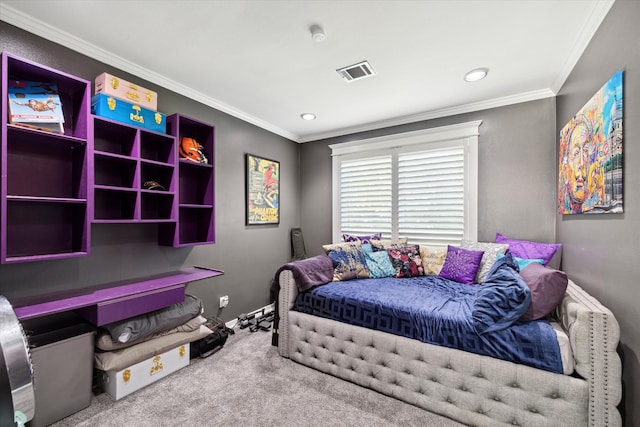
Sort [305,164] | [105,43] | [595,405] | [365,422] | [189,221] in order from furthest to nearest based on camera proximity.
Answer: [305,164]
[189,221]
[105,43]
[365,422]
[595,405]

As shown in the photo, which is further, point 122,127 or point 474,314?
point 122,127

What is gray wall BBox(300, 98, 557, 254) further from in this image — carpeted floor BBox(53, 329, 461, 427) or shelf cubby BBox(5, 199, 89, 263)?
shelf cubby BBox(5, 199, 89, 263)

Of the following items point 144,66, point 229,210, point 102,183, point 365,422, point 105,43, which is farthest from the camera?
point 229,210

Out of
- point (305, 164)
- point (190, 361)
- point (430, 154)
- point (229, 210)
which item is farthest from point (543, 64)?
point (190, 361)

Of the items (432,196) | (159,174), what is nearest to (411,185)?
(432,196)

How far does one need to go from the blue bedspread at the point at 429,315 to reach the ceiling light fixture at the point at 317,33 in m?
1.95

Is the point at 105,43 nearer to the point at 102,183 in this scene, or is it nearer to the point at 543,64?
the point at 102,183

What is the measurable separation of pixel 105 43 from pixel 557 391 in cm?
365

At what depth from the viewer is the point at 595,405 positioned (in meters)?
1.38

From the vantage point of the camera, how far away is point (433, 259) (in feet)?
9.78

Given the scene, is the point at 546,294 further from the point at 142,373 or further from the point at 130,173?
the point at 130,173

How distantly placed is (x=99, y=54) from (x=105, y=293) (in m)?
1.79

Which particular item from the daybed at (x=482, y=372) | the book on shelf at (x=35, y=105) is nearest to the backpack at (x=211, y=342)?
the daybed at (x=482, y=372)

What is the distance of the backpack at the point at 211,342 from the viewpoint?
241 centimetres
